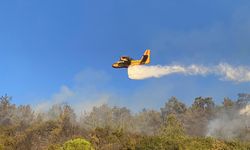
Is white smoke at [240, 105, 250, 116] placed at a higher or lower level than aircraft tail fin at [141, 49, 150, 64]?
higher

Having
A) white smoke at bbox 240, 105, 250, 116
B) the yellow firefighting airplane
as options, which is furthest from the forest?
the yellow firefighting airplane

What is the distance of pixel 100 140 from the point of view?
280ft

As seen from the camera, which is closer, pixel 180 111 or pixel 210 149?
pixel 210 149

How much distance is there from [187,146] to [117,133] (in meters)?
22.0

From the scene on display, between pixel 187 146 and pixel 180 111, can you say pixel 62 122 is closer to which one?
pixel 187 146

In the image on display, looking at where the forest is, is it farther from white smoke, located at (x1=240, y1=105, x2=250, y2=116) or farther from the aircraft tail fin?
the aircraft tail fin

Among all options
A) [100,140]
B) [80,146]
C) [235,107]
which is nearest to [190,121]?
[235,107]

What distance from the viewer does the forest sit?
7275 cm

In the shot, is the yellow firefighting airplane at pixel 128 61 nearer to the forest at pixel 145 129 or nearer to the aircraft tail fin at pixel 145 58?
the aircraft tail fin at pixel 145 58

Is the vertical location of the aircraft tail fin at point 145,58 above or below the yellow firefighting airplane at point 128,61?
above

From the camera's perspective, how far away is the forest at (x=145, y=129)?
239 feet

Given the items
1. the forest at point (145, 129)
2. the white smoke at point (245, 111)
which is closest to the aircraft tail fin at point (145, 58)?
the forest at point (145, 129)

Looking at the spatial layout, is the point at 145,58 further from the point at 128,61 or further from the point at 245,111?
the point at 245,111

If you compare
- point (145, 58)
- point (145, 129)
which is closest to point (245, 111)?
point (145, 129)
